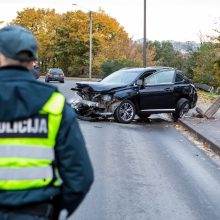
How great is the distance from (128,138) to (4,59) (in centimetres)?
1007

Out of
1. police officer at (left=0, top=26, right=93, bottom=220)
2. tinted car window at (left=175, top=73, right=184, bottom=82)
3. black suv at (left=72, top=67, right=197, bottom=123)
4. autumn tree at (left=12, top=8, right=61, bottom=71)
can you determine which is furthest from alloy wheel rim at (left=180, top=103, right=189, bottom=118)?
autumn tree at (left=12, top=8, right=61, bottom=71)

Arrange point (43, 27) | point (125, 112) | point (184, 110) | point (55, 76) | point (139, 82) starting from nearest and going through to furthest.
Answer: point (125, 112) < point (139, 82) < point (184, 110) < point (55, 76) < point (43, 27)

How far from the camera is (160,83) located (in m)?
16.7

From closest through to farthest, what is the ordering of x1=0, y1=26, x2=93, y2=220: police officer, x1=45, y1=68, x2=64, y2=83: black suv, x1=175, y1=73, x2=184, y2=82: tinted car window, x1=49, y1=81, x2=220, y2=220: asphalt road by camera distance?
1. x1=0, y1=26, x2=93, y2=220: police officer
2. x1=49, y1=81, x2=220, y2=220: asphalt road
3. x1=175, y1=73, x2=184, y2=82: tinted car window
4. x1=45, y1=68, x2=64, y2=83: black suv

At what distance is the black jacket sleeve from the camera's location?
2.76m

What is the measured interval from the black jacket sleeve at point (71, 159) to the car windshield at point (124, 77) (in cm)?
1332

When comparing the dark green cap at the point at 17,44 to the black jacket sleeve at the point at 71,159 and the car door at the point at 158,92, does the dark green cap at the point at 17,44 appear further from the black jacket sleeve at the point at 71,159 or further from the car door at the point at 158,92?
the car door at the point at 158,92

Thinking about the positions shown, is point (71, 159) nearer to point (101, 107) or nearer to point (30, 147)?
point (30, 147)

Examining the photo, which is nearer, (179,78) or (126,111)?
(126,111)

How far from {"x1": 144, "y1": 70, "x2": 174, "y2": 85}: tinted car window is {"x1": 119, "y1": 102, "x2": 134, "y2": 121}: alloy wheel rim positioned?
1.06 meters

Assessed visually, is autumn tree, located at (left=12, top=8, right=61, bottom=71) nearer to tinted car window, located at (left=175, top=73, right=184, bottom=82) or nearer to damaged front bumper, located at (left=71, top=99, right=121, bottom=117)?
tinted car window, located at (left=175, top=73, right=184, bottom=82)

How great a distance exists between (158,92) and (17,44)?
1380 centimetres

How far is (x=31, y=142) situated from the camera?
2758 mm

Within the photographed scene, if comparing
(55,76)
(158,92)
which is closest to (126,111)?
(158,92)
